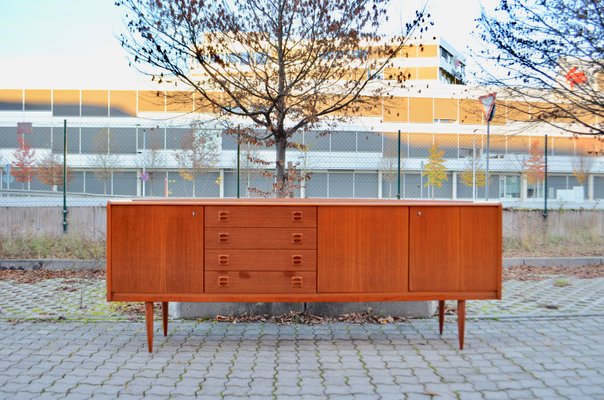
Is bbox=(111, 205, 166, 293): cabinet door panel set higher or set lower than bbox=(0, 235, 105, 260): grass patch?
higher

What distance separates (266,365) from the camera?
14.8 feet

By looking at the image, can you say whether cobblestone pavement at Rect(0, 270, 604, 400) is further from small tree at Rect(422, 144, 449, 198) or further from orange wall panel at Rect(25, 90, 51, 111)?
orange wall panel at Rect(25, 90, 51, 111)

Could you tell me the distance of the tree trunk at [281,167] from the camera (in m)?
8.84

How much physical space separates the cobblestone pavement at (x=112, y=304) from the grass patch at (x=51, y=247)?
58.3 inches

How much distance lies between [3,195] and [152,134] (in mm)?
3589

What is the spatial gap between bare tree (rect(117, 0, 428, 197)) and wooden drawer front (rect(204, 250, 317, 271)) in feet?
11.8

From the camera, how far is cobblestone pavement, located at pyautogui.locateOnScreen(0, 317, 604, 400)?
155 inches

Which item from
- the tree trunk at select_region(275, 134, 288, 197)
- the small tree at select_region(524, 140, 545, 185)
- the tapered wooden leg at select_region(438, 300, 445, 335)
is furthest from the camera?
the small tree at select_region(524, 140, 545, 185)

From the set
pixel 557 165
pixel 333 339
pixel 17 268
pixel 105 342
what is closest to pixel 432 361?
pixel 333 339

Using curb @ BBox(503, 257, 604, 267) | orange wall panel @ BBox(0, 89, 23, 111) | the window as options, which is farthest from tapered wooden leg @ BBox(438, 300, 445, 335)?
orange wall panel @ BBox(0, 89, 23, 111)

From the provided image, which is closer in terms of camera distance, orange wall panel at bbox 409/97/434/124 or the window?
the window

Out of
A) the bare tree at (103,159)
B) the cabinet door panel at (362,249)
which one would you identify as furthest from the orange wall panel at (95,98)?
the cabinet door panel at (362,249)

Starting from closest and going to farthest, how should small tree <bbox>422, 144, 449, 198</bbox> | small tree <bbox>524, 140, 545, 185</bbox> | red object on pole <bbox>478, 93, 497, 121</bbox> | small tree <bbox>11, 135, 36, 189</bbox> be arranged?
red object on pole <bbox>478, 93, 497, 121</bbox> < small tree <bbox>11, 135, 36, 189</bbox> < small tree <bbox>422, 144, 449, 198</bbox> < small tree <bbox>524, 140, 545, 185</bbox>

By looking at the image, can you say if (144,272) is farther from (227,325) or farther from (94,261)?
(94,261)
